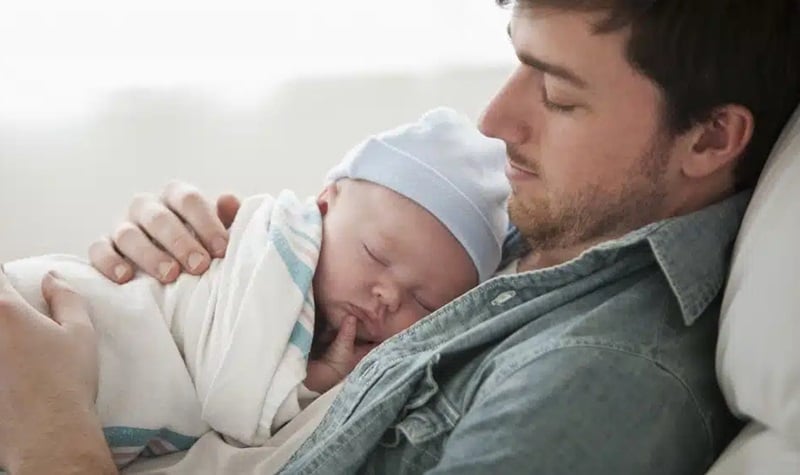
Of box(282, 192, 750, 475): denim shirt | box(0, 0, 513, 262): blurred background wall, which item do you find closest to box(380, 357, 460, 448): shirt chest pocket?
box(282, 192, 750, 475): denim shirt

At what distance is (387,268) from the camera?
1502 millimetres

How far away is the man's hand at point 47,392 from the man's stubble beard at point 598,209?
57 centimetres

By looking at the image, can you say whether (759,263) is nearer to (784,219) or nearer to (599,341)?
(784,219)

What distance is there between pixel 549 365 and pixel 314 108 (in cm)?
102

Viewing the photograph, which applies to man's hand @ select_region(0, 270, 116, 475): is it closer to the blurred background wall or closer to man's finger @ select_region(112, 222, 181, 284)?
man's finger @ select_region(112, 222, 181, 284)

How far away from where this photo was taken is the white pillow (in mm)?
1044

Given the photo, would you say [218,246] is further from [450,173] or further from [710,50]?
Answer: [710,50]

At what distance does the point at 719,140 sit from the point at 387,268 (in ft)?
1.53

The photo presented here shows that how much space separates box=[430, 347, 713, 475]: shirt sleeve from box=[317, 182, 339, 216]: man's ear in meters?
0.53

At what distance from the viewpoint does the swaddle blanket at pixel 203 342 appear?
136 centimetres

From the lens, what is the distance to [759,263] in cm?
112

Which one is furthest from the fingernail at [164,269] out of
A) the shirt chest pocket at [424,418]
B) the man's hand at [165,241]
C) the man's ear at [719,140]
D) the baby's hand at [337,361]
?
the man's ear at [719,140]

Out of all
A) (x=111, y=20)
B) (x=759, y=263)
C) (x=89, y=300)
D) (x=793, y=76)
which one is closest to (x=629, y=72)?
(x=793, y=76)

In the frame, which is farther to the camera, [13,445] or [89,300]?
[89,300]
